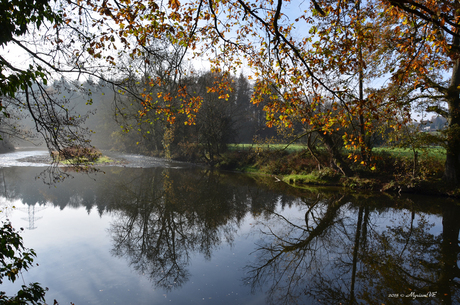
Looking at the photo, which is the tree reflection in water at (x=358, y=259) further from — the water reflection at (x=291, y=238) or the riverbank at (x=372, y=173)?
the riverbank at (x=372, y=173)

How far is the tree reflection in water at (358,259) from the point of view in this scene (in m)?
5.09

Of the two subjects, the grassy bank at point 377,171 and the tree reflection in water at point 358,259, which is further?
the grassy bank at point 377,171

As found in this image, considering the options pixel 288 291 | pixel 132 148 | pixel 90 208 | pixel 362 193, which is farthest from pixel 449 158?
pixel 132 148

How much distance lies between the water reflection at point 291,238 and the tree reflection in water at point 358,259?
23mm

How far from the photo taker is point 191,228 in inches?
332

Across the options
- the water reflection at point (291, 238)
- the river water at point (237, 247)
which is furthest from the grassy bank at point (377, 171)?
the water reflection at point (291, 238)

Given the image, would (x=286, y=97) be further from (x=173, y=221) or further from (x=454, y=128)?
(x=454, y=128)

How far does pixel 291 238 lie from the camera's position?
7.91 m

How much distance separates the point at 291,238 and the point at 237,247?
1.70 meters

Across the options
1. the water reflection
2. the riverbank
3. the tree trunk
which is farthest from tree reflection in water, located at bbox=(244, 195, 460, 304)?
the tree trunk

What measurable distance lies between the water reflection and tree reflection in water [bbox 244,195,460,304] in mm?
23

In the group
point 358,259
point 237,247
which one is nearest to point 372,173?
point 358,259

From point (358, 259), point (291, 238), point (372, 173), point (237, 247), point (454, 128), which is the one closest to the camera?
point (358, 259)

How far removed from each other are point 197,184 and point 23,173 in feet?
40.2
